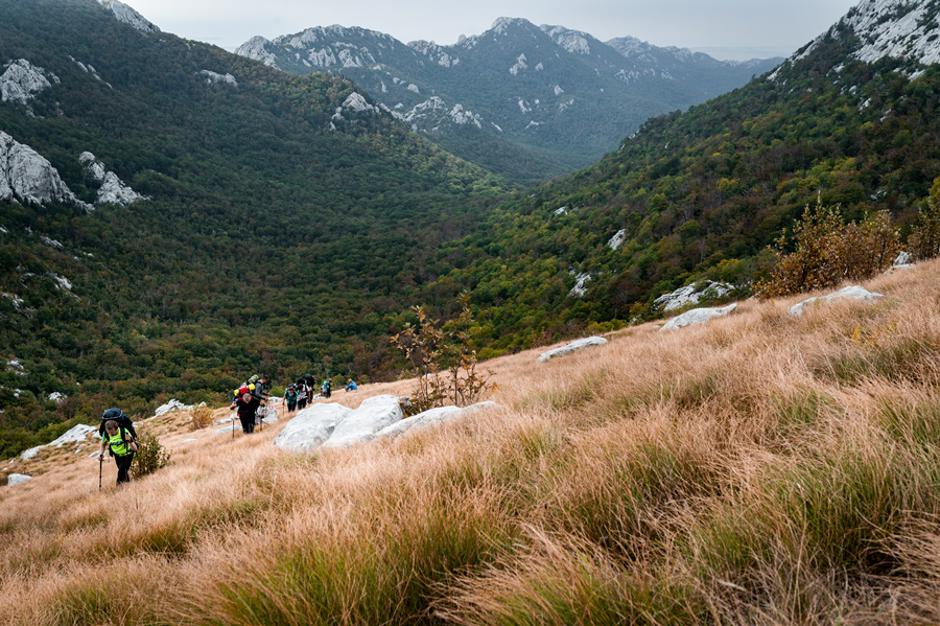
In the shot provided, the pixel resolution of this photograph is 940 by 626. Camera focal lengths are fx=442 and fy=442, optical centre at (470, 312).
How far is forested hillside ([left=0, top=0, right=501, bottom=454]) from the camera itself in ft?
234

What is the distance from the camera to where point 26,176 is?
97750mm

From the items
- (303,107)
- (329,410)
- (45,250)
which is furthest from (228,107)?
(329,410)

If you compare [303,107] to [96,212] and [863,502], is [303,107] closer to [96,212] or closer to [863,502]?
[96,212]

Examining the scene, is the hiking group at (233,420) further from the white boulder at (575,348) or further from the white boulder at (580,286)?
the white boulder at (580,286)

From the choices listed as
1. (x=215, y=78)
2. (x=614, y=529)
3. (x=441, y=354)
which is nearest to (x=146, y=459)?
(x=441, y=354)

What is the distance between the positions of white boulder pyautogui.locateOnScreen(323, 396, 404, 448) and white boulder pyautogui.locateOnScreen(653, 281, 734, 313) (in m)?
25.2

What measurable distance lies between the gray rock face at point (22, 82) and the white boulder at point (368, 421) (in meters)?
181

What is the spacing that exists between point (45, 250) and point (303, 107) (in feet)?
425

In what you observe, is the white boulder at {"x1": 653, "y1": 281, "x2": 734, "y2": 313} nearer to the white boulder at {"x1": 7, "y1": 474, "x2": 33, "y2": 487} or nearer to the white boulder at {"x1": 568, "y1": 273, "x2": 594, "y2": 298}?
the white boulder at {"x1": 568, "y1": 273, "x2": 594, "y2": 298}

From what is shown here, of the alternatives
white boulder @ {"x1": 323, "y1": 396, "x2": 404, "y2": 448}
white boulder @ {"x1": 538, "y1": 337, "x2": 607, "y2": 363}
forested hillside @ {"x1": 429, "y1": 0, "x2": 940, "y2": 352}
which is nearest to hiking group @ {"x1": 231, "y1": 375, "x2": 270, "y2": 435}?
white boulder @ {"x1": 323, "y1": 396, "x2": 404, "y2": 448}

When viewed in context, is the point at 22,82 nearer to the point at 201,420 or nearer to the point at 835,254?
the point at 201,420

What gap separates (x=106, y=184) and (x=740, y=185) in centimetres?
14585

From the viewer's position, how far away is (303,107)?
194 m

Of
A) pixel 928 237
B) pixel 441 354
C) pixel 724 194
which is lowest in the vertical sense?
pixel 928 237
